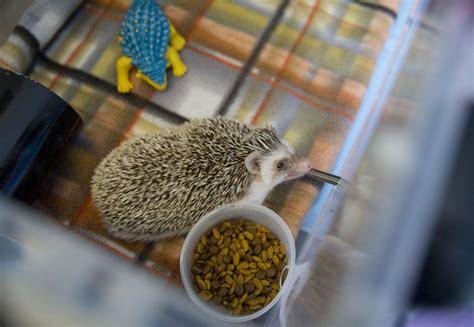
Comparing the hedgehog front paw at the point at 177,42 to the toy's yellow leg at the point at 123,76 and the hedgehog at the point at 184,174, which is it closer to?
the toy's yellow leg at the point at 123,76

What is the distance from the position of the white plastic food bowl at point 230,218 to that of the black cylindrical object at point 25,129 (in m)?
0.48

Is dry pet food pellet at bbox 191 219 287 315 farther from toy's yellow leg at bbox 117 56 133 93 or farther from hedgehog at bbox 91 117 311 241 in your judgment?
toy's yellow leg at bbox 117 56 133 93

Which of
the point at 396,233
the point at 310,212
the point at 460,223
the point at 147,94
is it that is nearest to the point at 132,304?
the point at 396,233

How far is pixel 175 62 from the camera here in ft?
5.03

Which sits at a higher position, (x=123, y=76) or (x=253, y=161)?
(x=123, y=76)

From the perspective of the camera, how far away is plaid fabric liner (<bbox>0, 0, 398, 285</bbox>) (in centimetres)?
142

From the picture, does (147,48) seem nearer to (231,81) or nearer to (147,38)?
(147,38)

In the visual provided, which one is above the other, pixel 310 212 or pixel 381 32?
pixel 381 32

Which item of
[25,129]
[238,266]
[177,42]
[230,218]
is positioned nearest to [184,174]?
[230,218]

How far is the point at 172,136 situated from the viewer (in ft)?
4.17

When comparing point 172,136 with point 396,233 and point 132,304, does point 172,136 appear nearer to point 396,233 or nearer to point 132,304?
point 132,304

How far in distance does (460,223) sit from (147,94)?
111 centimetres

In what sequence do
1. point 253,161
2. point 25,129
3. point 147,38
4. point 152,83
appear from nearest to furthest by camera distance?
point 25,129 → point 253,161 → point 147,38 → point 152,83

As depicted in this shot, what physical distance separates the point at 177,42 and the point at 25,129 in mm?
632
